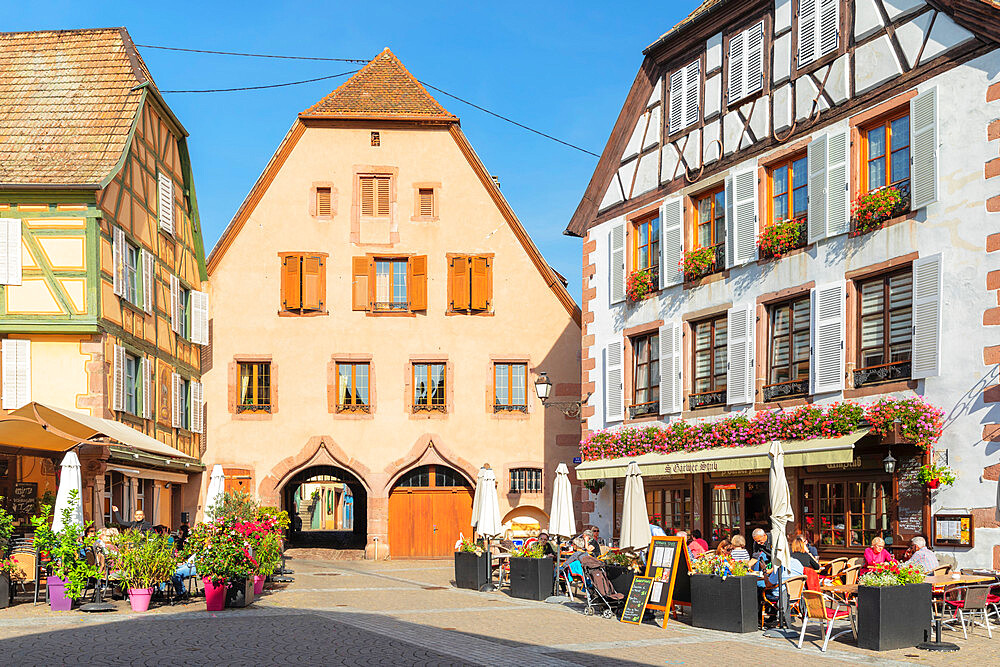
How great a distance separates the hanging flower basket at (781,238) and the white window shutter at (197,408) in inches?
570

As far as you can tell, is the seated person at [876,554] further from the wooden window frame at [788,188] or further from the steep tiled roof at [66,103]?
the steep tiled roof at [66,103]

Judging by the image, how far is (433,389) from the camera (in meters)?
28.2

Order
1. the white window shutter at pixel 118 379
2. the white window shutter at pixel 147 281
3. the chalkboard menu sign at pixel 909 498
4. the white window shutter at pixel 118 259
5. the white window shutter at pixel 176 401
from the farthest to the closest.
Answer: the white window shutter at pixel 176 401, the white window shutter at pixel 147 281, the white window shutter at pixel 118 259, the white window shutter at pixel 118 379, the chalkboard menu sign at pixel 909 498

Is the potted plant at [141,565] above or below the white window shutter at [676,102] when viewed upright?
below

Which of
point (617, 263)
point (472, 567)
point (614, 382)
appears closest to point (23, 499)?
point (472, 567)

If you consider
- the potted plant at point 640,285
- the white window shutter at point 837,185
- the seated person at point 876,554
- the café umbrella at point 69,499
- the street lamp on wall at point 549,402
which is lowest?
the seated person at point 876,554

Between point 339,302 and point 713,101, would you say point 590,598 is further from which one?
point 339,302

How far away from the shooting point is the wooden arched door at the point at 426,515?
27.9 m

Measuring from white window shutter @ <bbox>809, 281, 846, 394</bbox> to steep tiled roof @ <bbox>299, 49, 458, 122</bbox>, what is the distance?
47.2ft

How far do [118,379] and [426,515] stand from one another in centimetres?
938

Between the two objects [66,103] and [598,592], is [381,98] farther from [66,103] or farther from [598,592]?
[598,592]

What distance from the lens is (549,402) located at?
26281 mm

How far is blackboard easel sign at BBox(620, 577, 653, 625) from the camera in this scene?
13.5 metres

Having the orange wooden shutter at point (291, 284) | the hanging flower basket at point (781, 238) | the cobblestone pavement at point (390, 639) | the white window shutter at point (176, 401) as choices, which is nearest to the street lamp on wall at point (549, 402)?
the hanging flower basket at point (781, 238)
